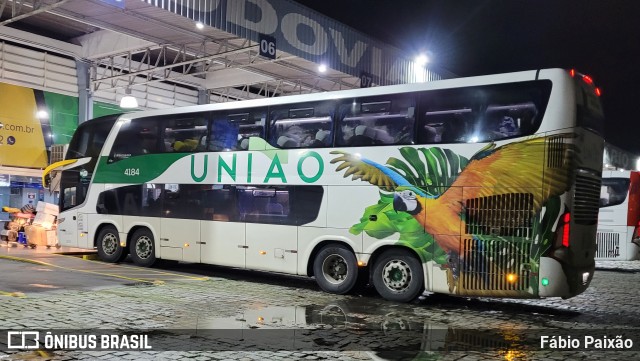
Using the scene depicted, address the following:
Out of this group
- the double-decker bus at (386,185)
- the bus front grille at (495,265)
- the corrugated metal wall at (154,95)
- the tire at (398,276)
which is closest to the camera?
the double-decker bus at (386,185)

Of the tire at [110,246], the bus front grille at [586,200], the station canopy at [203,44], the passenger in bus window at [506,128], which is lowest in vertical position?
the tire at [110,246]

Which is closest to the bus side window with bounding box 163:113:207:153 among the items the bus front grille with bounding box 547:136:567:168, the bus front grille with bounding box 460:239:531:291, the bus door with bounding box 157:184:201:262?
the bus door with bounding box 157:184:201:262

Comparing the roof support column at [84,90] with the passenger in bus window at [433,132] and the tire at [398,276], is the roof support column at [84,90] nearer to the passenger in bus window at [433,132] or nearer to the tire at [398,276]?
the tire at [398,276]

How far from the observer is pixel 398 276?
394 inches

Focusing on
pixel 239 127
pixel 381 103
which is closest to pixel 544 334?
pixel 381 103

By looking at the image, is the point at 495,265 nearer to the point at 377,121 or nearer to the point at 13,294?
the point at 377,121

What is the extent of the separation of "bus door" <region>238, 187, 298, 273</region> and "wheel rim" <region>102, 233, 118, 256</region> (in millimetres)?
4537

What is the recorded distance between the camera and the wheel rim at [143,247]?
13758 millimetres

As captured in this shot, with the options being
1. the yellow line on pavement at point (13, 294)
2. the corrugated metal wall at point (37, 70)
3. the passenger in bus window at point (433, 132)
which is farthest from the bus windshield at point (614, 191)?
the corrugated metal wall at point (37, 70)

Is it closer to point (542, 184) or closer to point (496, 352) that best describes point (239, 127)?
point (542, 184)

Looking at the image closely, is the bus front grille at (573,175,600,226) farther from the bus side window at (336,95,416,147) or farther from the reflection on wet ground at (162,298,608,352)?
the bus side window at (336,95,416,147)

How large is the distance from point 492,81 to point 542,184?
190 cm

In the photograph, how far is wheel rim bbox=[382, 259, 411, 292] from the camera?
9883mm

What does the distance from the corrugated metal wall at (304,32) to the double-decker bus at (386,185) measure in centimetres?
526
